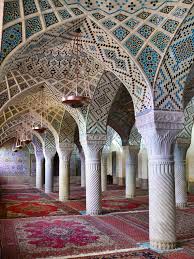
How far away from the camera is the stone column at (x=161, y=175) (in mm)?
5445

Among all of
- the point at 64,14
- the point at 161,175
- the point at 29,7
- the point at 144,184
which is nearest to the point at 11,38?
the point at 29,7

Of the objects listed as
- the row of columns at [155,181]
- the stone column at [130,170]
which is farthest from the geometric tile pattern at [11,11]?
the stone column at [130,170]

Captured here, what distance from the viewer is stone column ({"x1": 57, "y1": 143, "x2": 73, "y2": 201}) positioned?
12.3 m

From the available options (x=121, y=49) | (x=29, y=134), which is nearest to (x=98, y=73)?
(x=121, y=49)

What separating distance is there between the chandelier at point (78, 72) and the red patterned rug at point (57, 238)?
2670 mm

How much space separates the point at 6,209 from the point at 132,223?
4932 mm

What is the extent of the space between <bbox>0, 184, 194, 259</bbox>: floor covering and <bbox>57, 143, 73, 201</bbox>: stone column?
2.21 m

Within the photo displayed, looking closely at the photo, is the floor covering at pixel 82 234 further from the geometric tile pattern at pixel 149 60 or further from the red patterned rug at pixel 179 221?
the geometric tile pattern at pixel 149 60

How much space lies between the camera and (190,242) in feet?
19.2

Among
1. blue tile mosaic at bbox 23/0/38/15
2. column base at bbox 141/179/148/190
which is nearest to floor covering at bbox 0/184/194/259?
blue tile mosaic at bbox 23/0/38/15

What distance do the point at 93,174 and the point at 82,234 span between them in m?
2.59

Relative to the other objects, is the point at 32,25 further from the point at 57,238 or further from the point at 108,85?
the point at 57,238

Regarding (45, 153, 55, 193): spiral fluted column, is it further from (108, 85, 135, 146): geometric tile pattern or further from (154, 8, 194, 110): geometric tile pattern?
(154, 8, 194, 110): geometric tile pattern

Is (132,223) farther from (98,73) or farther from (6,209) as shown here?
(6,209)
